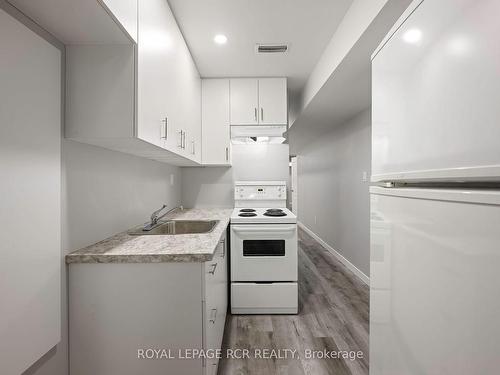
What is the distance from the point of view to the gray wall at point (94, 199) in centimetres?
110

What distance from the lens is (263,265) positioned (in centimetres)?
224

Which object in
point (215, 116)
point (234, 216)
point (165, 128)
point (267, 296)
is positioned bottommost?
point (267, 296)

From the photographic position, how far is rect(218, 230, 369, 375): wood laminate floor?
5.32 ft

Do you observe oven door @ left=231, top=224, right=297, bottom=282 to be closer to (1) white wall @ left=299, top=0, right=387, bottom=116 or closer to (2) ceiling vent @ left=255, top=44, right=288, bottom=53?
(1) white wall @ left=299, top=0, right=387, bottom=116

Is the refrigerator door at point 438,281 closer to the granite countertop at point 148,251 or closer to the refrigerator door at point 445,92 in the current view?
the refrigerator door at point 445,92

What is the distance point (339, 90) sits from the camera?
2.40m

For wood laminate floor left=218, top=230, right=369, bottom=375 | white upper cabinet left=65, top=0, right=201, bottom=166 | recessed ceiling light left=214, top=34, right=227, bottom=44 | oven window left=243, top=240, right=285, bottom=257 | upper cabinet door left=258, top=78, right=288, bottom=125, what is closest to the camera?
white upper cabinet left=65, top=0, right=201, bottom=166

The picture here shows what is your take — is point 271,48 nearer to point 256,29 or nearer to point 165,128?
point 256,29

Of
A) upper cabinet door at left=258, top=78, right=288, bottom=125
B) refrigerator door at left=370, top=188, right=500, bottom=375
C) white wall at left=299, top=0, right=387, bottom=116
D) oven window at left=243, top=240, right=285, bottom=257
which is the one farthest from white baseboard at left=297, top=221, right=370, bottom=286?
refrigerator door at left=370, top=188, right=500, bottom=375

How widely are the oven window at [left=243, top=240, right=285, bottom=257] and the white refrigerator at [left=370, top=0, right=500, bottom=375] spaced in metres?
1.46

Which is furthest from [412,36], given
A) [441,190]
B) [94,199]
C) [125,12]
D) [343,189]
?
[343,189]

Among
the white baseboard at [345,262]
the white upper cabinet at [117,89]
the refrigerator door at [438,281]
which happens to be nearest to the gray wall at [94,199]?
the white upper cabinet at [117,89]

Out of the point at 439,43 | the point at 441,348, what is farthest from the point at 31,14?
the point at 441,348

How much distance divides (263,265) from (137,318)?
1.29 m
